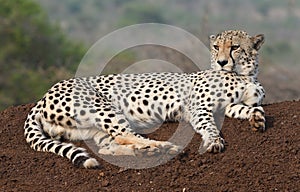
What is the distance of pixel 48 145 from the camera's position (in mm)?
6738

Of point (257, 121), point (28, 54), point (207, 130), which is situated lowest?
point (207, 130)

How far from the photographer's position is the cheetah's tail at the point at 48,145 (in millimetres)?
6324

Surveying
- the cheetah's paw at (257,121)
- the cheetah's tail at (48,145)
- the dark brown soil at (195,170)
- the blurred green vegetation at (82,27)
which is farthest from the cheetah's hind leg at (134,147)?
the blurred green vegetation at (82,27)

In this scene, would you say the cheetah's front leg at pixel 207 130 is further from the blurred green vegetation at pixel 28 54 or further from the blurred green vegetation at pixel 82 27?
the blurred green vegetation at pixel 28 54

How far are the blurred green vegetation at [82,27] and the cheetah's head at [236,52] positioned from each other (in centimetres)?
1058

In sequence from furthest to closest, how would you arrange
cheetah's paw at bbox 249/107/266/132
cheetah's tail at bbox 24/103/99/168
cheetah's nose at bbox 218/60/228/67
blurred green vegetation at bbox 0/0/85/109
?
blurred green vegetation at bbox 0/0/85/109
cheetah's nose at bbox 218/60/228/67
cheetah's paw at bbox 249/107/266/132
cheetah's tail at bbox 24/103/99/168

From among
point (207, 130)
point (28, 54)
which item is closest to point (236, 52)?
point (207, 130)

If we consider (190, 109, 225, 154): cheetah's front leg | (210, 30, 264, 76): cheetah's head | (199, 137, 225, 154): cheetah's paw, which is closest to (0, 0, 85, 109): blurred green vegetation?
(210, 30, 264, 76): cheetah's head

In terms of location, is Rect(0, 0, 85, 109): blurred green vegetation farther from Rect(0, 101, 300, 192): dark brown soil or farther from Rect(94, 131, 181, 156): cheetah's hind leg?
Rect(0, 101, 300, 192): dark brown soil

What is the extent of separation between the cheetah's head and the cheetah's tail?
5.73ft

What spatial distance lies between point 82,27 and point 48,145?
3644 centimetres

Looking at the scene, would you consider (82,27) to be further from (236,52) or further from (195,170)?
(195,170)

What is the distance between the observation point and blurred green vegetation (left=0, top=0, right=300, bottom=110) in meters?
19.5

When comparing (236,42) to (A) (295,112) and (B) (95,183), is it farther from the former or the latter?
(B) (95,183)
